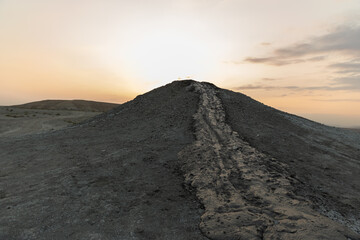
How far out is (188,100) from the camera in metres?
21.3

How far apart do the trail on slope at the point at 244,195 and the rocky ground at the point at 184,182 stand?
37 millimetres

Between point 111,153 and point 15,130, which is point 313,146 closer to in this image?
point 111,153

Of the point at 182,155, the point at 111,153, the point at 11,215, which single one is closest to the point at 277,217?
the point at 182,155

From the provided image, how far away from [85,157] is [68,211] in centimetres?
559

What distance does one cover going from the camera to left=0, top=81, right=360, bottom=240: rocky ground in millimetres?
6781

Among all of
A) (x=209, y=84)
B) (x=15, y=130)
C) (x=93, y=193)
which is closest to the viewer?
(x=93, y=193)

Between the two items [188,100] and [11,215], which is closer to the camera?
[11,215]

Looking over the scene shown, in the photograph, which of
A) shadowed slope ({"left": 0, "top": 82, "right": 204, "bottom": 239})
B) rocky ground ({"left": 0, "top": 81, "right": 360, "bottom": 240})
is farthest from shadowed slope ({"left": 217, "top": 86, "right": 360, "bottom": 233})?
shadowed slope ({"left": 0, "top": 82, "right": 204, "bottom": 239})

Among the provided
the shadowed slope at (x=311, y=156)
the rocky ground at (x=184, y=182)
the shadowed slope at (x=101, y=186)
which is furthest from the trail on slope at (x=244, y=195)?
the shadowed slope at (x=311, y=156)

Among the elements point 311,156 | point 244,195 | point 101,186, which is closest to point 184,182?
point 244,195

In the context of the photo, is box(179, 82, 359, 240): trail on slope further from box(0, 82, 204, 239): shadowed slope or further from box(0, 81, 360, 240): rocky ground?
box(0, 82, 204, 239): shadowed slope

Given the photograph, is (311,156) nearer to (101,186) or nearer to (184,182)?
(184,182)

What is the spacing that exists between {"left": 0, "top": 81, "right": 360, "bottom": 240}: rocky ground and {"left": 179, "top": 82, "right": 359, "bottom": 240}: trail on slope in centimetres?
4

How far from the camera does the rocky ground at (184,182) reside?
22.2ft
